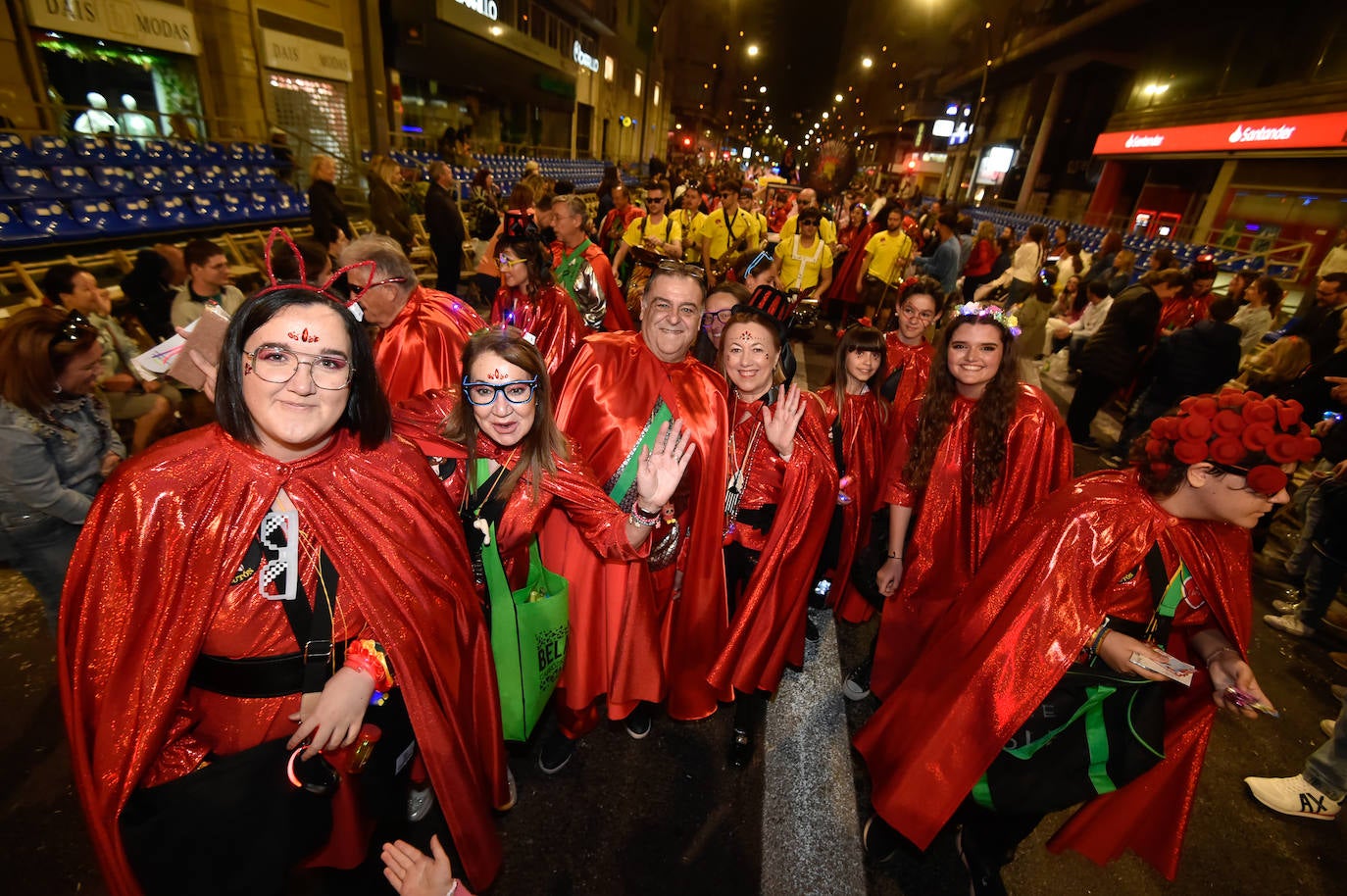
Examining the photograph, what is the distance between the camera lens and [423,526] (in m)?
1.77

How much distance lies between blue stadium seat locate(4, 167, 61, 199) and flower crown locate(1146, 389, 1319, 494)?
11.3m

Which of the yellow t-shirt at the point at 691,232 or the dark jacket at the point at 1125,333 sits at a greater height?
the yellow t-shirt at the point at 691,232

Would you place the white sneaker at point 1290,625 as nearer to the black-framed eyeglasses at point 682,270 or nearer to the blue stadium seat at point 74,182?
the black-framed eyeglasses at point 682,270

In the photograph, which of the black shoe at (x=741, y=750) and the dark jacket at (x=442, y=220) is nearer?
the black shoe at (x=741, y=750)

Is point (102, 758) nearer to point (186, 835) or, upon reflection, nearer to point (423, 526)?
point (186, 835)

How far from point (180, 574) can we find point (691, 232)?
9340mm

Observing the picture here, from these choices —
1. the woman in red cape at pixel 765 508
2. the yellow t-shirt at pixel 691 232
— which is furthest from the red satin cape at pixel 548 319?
the yellow t-shirt at pixel 691 232

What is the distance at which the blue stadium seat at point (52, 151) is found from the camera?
25.3 feet

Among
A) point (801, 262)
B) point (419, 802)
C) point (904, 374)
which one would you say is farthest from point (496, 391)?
point (801, 262)

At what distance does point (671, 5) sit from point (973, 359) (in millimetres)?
65955

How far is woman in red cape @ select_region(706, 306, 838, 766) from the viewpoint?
106 inches

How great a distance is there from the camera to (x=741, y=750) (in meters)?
2.93

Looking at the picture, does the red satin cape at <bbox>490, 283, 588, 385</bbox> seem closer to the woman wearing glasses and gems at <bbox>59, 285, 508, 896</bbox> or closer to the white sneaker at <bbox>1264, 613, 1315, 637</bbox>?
the woman wearing glasses and gems at <bbox>59, 285, 508, 896</bbox>

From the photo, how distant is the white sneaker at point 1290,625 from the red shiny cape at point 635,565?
4504 millimetres
